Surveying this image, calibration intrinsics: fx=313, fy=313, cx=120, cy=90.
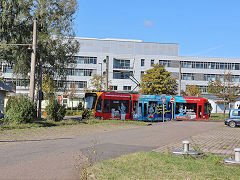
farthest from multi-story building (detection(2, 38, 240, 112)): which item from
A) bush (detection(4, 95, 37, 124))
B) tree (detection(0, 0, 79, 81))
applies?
bush (detection(4, 95, 37, 124))

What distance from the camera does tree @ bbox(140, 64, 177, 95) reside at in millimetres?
54906

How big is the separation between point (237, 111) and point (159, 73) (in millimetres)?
25610

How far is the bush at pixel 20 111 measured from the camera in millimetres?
20375

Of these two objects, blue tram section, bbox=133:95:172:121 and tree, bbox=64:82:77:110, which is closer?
blue tram section, bbox=133:95:172:121

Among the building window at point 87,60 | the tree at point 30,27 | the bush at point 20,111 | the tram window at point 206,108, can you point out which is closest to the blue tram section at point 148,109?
the tram window at point 206,108

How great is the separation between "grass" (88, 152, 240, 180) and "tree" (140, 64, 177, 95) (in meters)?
46.4

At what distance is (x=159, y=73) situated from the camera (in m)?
55.1

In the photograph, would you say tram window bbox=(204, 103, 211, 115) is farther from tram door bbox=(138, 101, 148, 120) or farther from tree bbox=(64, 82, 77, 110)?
tree bbox=(64, 82, 77, 110)

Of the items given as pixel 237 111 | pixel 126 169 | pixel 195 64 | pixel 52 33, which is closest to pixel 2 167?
pixel 126 169

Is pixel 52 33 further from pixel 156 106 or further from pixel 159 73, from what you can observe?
pixel 159 73

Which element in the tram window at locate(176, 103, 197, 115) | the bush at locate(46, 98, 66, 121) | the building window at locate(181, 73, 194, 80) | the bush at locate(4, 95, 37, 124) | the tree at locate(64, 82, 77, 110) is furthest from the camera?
the building window at locate(181, 73, 194, 80)

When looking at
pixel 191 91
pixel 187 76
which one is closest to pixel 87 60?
pixel 187 76

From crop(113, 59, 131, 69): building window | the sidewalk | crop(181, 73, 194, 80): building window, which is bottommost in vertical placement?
the sidewalk

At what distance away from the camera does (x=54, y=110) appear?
2473 centimetres
